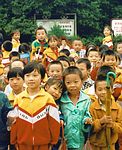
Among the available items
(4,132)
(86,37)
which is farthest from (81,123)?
(86,37)

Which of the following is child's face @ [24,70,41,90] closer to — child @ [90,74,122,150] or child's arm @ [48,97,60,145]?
child's arm @ [48,97,60,145]

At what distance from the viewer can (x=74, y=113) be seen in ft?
19.8

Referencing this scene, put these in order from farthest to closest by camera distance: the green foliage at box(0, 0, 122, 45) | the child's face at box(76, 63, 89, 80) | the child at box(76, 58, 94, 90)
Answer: the green foliage at box(0, 0, 122, 45) < the child's face at box(76, 63, 89, 80) < the child at box(76, 58, 94, 90)

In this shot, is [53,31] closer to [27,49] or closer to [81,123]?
[27,49]

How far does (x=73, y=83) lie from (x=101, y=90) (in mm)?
389

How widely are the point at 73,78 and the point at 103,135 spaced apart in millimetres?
719

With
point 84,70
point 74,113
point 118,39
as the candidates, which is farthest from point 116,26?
point 74,113

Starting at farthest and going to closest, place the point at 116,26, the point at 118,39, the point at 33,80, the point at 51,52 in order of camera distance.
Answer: the point at 116,26 < the point at 118,39 < the point at 51,52 < the point at 33,80

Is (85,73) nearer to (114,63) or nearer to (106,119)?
(114,63)

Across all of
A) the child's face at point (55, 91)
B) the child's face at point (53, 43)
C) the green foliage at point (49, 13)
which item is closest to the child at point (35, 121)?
the child's face at point (55, 91)

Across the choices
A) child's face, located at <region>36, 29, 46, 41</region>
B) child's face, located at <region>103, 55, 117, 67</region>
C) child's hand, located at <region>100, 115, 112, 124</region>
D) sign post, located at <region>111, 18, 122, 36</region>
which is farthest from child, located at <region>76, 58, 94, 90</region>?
sign post, located at <region>111, 18, 122, 36</region>

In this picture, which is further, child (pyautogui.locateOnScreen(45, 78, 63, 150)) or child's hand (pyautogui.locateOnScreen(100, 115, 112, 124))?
child (pyautogui.locateOnScreen(45, 78, 63, 150))

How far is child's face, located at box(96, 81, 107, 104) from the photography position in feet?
20.6

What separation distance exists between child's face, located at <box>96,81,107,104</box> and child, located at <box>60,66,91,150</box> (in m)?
0.22
